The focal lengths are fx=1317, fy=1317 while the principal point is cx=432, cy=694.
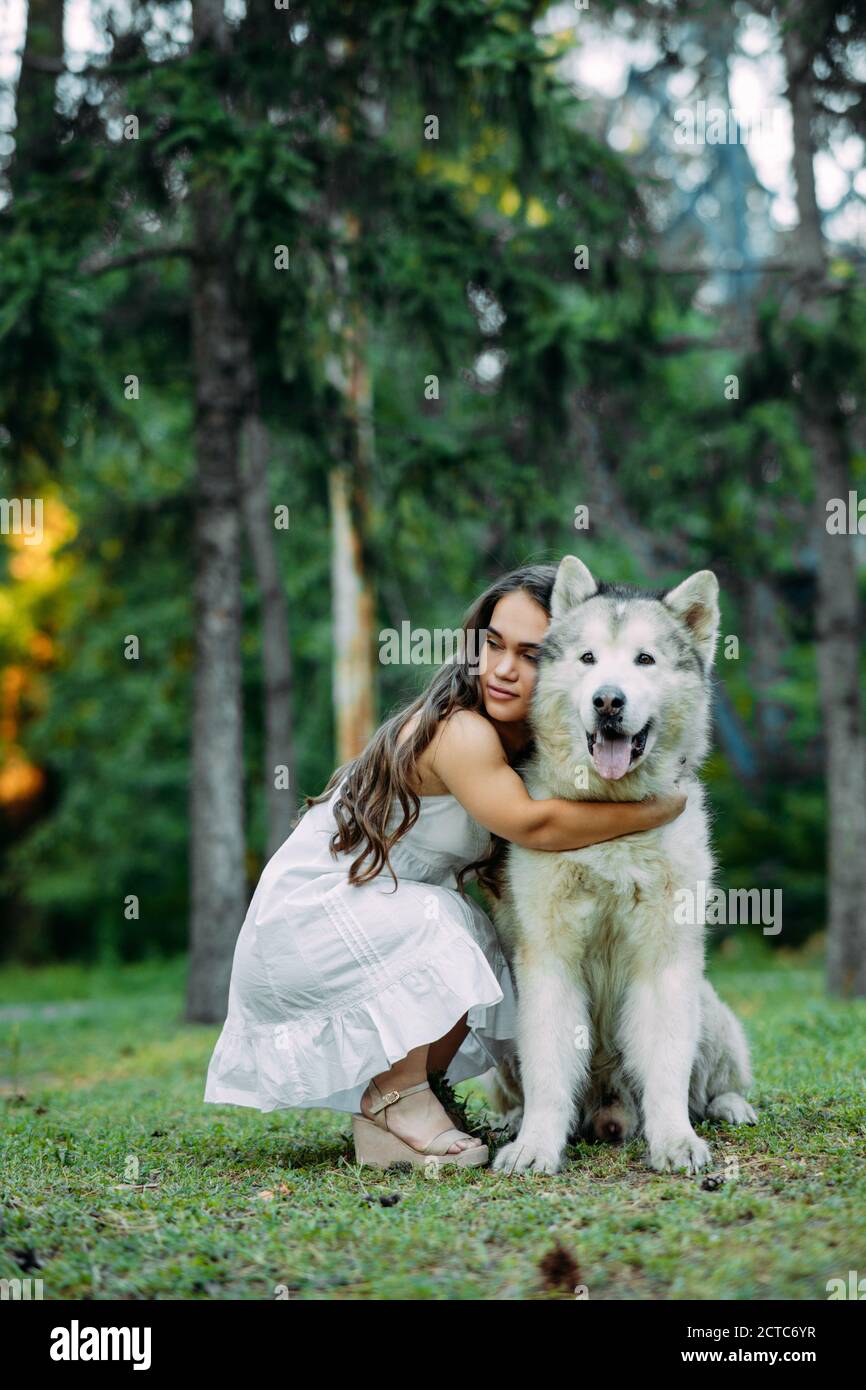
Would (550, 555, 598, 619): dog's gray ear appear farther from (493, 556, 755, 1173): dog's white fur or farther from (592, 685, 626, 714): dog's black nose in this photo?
(592, 685, 626, 714): dog's black nose

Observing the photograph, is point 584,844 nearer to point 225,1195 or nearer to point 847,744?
point 225,1195

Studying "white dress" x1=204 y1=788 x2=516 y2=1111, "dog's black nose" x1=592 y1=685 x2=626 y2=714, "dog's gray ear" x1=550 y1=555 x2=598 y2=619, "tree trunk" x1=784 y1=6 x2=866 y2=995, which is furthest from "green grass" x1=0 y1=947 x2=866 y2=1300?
"tree trunk" x1=784 y1=6 x2=866 y2=995

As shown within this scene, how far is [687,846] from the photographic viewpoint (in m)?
4.11

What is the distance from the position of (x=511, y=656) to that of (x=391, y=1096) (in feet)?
4.76

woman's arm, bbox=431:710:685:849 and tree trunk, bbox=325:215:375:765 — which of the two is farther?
tree trunk, bbox=325:215:375:765

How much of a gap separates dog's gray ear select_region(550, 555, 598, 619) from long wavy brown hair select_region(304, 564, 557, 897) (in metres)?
0.21

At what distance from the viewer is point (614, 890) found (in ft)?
13.3

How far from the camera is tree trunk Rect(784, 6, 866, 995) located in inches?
398

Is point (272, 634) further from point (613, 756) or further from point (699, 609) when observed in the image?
point (613, 756)

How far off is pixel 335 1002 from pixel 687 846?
1.21 meters

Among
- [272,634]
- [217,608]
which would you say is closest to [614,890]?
[217,608]

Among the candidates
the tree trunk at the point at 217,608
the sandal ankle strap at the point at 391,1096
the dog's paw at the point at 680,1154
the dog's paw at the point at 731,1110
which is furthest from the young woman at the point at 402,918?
the tree trunk at the point at 217,608

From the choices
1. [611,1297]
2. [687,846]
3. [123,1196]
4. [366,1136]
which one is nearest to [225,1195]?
[123,1196]

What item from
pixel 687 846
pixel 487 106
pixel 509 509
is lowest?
pixel 687 846
